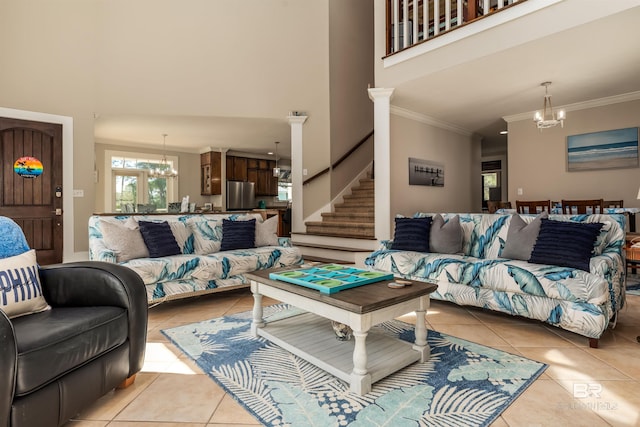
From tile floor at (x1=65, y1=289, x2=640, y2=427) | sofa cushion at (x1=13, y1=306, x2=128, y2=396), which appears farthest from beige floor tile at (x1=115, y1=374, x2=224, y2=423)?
sofa cushion at (x1=13, y1=306, x2=128, y2=396)

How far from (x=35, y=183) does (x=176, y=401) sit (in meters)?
4.59

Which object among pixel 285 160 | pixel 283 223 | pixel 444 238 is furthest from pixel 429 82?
pixel 285 160

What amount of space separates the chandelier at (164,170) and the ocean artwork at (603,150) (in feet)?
25.6

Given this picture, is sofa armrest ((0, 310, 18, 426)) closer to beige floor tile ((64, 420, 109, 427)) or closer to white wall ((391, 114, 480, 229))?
beige floor tile ((64, 420, 109, 427))

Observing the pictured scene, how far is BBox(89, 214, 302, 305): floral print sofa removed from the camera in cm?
297

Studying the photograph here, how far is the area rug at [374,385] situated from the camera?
1.55m

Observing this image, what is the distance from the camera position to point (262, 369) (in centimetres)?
199

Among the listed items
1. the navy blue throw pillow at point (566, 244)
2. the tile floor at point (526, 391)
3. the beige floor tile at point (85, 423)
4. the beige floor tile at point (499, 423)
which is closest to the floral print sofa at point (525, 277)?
the navy blue throw pillow at point (566, 244)

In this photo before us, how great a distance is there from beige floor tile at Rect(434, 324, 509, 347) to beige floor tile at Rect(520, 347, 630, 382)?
7.1 inches

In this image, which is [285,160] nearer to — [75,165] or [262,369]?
[75,165]

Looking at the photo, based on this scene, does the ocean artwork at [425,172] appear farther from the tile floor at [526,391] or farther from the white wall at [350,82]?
the tile floor at [526,391]

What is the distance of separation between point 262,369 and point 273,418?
0.46 meters

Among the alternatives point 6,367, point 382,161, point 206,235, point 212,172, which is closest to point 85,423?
point 6,367

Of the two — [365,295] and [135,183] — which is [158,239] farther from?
[135,183]
